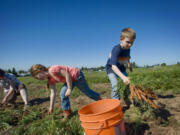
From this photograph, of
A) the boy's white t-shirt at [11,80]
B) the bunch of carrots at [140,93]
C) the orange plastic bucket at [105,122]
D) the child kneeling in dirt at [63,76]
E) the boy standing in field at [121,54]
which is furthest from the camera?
the boy's white t-shirt at [11,80]

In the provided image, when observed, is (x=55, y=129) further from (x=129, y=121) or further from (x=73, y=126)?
(x=129, y=121)

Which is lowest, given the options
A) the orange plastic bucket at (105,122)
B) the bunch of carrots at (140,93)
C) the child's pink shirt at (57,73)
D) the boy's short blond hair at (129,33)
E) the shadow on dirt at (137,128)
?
the shadow on dirt at (137,128)

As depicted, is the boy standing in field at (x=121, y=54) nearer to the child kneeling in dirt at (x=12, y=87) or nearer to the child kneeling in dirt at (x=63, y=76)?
the child kneeling in dirt at (x=63, y=76)

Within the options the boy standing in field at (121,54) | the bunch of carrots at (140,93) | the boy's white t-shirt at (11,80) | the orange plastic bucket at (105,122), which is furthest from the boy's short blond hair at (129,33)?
the boy's white t-shirt at (11,80)

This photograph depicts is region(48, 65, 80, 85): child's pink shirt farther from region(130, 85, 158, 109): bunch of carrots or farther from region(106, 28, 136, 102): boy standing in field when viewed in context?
region(130, 85, 158, 109): bunch of carrots

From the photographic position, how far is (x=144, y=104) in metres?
2.38

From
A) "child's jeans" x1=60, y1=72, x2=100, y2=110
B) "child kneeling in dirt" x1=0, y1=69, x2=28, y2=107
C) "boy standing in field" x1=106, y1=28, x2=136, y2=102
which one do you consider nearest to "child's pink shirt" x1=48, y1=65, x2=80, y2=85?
"child's jeans" x1=60, y1=72, x2=100, y2=110

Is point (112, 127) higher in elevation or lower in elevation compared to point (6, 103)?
higher

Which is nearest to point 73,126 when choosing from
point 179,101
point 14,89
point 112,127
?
point 112,127

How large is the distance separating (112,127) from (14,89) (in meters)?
4.49

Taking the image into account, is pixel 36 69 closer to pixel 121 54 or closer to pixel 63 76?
pixel 63 76

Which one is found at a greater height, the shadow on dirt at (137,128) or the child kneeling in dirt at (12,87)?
the child kneeling in dirt at (12,87)

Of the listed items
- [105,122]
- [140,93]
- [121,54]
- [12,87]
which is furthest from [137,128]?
[12,87]


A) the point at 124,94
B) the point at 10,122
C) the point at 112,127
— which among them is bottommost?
the point at 10,122
